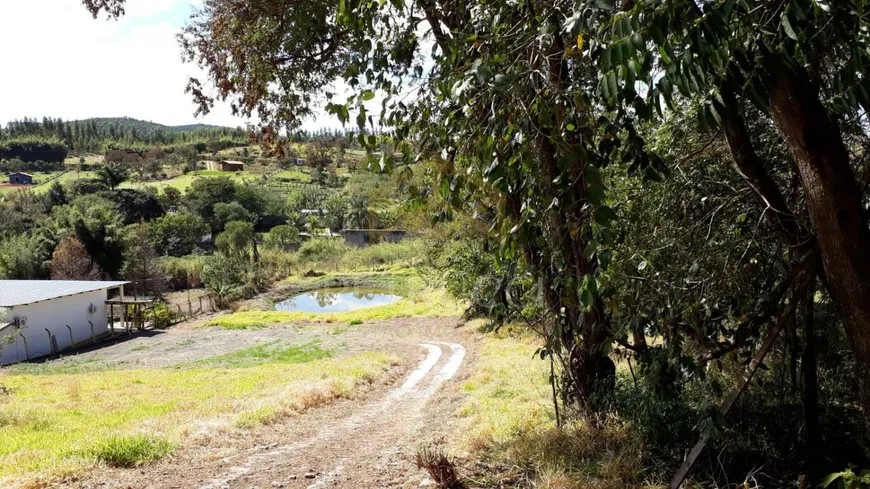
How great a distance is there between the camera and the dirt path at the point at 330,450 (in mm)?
5656

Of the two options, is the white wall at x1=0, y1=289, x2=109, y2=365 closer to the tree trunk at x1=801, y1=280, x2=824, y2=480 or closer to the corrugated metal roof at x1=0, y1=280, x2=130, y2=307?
the corrugated metal roof at x1=0, y1=280, x2=130, y2=307

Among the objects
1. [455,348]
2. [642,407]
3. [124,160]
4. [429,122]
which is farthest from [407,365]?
[124,160]

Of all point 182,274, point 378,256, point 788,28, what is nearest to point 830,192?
point 788,28

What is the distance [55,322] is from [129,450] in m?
24.4

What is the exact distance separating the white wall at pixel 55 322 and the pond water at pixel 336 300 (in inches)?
417

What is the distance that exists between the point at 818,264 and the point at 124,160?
117 metres

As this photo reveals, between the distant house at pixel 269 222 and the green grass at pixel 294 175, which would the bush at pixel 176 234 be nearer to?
the distant house at pixel 269 222

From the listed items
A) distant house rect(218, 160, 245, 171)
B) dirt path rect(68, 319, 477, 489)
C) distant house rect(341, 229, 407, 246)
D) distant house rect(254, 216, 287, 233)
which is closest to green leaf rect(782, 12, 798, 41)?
dirt path rect(68, 319, 477, 489)

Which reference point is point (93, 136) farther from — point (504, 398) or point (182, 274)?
point (504, 398)

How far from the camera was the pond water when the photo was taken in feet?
126

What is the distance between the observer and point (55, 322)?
1039 inches

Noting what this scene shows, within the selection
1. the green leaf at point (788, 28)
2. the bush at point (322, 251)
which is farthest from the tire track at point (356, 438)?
the bush at point (322, 251)

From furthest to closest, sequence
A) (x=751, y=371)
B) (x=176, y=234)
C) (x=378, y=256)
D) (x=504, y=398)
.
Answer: (x=176, y=234) → (x=378, y=256) → (x=504, y=398) → (x=751, y=371)

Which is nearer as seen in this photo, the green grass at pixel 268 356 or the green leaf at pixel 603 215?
the green leaf at pixel 603 215
